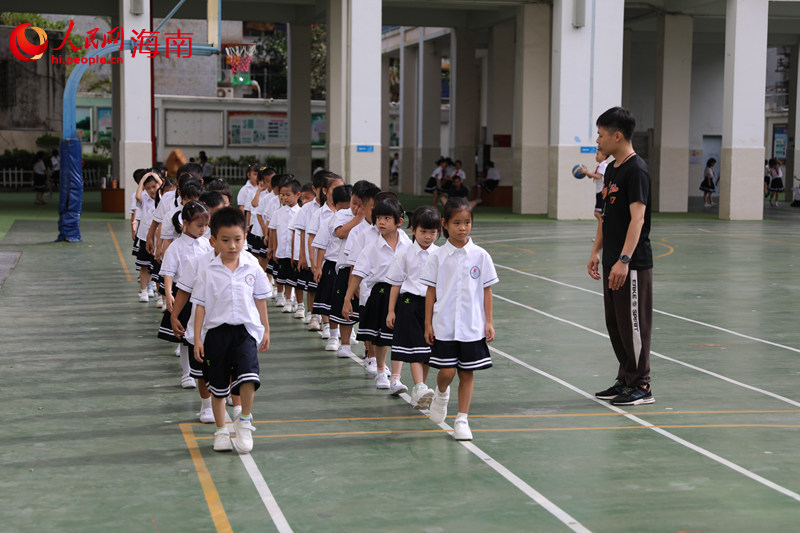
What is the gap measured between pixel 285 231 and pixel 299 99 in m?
26.1

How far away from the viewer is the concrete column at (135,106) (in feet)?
84.2

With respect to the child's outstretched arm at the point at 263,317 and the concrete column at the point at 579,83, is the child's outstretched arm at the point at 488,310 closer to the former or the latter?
the child's outstretched arm at the point at 263,317

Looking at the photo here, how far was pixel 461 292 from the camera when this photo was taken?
673cm

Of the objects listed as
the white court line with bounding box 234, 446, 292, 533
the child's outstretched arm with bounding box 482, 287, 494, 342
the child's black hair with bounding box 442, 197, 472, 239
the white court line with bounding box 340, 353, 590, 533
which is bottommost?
the white court line with bounding box 234, 446, 292, 533

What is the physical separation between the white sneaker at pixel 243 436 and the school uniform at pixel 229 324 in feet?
0.67

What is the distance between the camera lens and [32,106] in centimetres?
4253

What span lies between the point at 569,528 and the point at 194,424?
3047mm

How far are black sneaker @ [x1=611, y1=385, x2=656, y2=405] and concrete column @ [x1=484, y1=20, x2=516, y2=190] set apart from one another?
28.5 meters

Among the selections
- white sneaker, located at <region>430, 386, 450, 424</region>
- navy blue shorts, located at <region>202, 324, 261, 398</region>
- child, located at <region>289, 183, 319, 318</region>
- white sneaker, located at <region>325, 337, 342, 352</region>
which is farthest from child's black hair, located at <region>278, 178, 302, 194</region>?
navy blue shorts, located at <region>202, 324, 261, 398</region>

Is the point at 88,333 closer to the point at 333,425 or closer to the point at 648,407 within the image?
the point at 333,425

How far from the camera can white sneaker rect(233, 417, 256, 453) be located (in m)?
6.19

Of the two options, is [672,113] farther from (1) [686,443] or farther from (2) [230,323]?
(2) [230,323]
